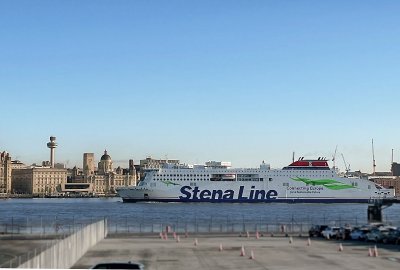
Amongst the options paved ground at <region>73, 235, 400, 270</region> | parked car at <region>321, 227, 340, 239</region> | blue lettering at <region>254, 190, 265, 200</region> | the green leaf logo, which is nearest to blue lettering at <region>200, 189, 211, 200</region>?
blue lettering at <region>254, 190, 265, 200</region>

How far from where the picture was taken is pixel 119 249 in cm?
4219

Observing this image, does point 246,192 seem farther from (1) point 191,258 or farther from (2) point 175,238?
(1) point 191,258

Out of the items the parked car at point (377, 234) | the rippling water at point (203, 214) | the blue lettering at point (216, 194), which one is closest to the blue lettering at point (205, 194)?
the blue lettering at point (216, 194)

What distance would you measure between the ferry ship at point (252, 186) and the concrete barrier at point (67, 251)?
412 ft

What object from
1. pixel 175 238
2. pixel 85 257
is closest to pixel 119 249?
pixel 85 257

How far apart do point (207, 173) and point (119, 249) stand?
137525 mm

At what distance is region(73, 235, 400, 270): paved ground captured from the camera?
109ft

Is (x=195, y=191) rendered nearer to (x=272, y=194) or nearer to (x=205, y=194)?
(x=205, y=194)

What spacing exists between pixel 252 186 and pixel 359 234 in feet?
413

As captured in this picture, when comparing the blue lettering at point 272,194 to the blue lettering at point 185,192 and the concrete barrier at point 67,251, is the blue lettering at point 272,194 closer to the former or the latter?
the blue lettering at point 185,192

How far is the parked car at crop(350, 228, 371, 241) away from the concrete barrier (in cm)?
1941

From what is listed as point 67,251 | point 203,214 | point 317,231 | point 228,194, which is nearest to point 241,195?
point 228,194

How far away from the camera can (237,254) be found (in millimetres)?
39531

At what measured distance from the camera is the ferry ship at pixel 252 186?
174000 millimetres
